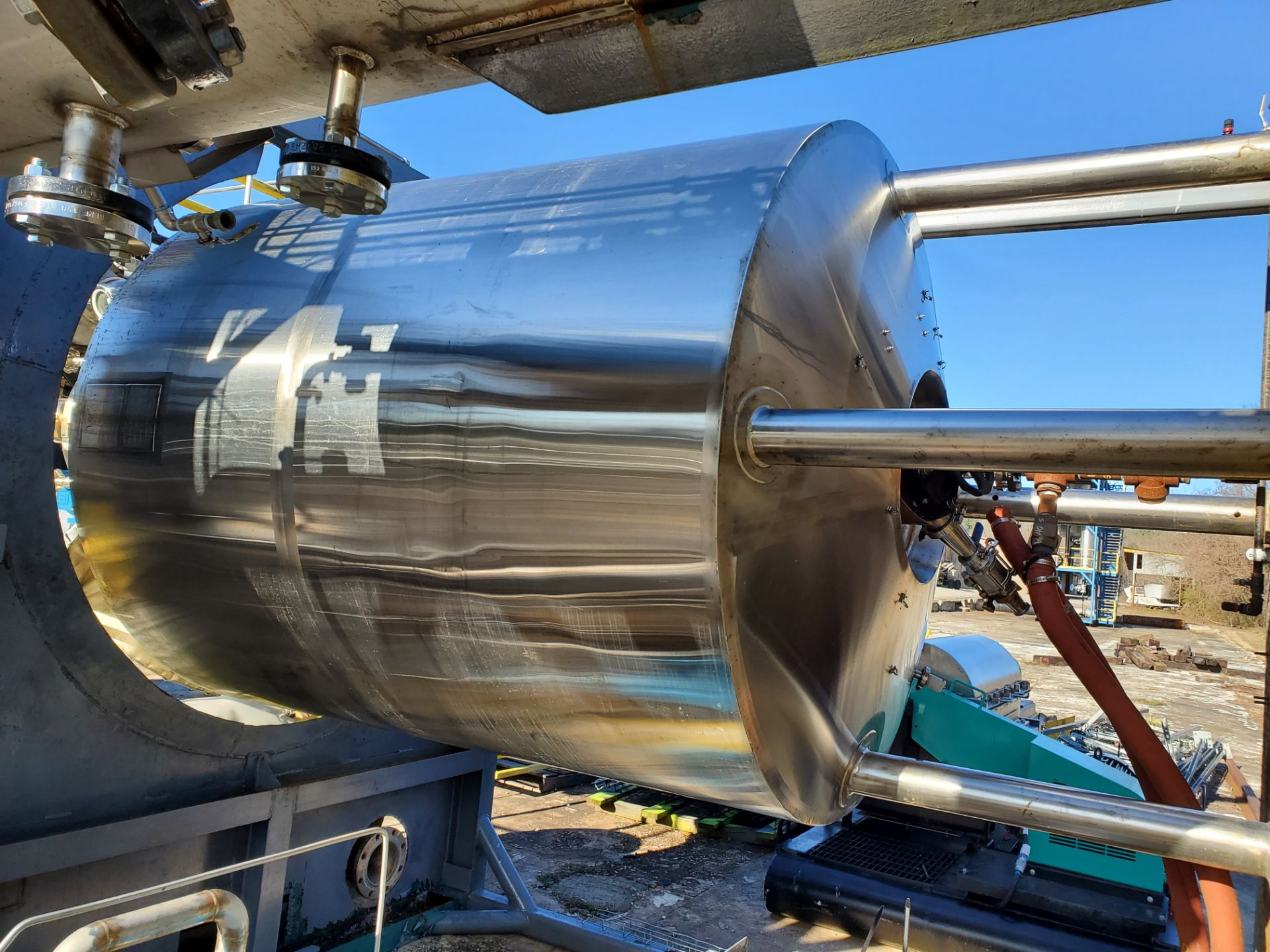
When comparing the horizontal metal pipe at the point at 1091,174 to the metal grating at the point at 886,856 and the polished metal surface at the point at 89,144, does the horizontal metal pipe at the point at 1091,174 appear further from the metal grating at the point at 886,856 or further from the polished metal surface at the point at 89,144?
the metal grating at the point at 886,856

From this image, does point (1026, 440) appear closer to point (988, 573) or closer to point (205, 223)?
point (988, 573)

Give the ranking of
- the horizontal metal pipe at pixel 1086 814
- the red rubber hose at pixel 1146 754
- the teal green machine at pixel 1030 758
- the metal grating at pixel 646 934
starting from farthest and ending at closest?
the teal green machine at pixel 1030 758
the metal grating at pixel 646 934
the red rubber hose at pixel 1146 754
the horizontal metal pipe at pixel 1086 814

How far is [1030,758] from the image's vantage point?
4.62 m

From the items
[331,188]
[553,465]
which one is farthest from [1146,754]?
[331,188]

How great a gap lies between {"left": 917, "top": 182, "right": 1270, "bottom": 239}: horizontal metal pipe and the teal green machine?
2.45m

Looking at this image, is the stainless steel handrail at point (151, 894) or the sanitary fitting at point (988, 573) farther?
the sanitary fitting at point (988, 573)

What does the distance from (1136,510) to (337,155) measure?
190 centimetres

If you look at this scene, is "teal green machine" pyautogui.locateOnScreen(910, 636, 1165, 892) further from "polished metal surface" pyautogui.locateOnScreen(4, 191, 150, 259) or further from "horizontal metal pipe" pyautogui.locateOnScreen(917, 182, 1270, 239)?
"polished metal surface" pyautogui.locateOnScreen(4, 191, 150, 259)

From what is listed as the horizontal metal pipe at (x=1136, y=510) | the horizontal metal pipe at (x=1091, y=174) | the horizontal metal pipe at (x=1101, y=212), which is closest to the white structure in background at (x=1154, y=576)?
the horizontal metal pipe at (x=1136, y=510)

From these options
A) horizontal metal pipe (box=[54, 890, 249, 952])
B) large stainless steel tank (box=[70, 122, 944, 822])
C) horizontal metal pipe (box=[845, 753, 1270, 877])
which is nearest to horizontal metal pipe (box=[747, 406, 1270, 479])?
large stainless steel tank (box=[70, 122, 944, 822])

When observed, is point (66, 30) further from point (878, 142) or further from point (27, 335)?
point (878, 142)

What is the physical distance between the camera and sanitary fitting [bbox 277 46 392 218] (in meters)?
1.41

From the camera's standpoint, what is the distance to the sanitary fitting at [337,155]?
1.41 meters

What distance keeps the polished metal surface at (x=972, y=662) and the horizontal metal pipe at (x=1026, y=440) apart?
477 centimetres
